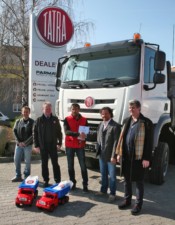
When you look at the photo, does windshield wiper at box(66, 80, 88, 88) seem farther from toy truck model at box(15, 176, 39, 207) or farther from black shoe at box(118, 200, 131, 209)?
black shoe at box(118, 200, 131, 209)

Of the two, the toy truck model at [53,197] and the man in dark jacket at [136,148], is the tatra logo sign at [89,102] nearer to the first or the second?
the man in dark jacket at [136,148]

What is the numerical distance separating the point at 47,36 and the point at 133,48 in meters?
4.70

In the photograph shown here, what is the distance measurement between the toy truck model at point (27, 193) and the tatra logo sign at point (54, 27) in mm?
5842

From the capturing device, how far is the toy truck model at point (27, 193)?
4574 millimetres

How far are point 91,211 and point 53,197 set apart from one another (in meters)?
0.65

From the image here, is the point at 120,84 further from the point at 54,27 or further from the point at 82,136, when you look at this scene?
the point at 54,27

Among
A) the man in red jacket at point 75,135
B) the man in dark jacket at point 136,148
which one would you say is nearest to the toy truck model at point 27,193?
the man in red jacket at point 75,135

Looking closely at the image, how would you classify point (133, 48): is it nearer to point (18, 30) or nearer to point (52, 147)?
point (52, 147)

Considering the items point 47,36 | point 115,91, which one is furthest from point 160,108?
point 47,36

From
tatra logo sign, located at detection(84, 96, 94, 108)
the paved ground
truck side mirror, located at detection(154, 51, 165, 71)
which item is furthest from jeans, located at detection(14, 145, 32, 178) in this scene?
truck side mirror, located at detection(154, 51, 165, 71)

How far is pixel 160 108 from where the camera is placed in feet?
20.0

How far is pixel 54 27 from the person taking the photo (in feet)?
31.9

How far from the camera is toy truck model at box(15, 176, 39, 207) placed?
4.57 m

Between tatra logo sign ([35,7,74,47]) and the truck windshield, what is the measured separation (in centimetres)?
336
